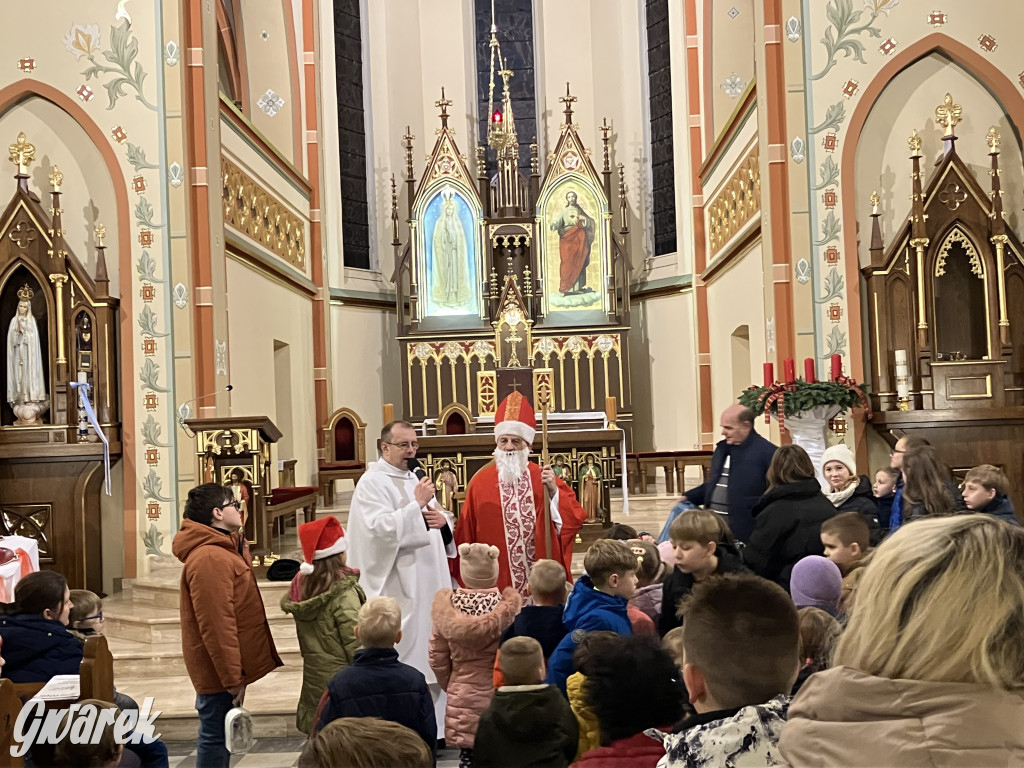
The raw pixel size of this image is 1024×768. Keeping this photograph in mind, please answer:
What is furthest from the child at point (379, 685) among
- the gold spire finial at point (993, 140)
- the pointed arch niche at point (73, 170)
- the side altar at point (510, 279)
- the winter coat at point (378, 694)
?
the side altar at point (510, 279)

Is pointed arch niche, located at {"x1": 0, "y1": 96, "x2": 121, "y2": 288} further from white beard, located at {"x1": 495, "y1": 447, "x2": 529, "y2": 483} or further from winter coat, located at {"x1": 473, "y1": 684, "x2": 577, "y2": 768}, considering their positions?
winter coat, located at {"x1": 473, "y1": 684, "x2": 577, "y2": 768}

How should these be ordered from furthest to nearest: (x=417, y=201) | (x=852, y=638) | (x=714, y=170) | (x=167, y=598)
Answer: (x=417, y=201) → (x=714, y=170) → (x=167, y=598) → (x=852, y=638)

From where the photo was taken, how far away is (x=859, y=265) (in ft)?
28.0

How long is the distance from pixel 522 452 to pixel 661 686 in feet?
10.5

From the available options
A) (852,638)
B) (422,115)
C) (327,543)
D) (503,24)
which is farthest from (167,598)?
(503,24)

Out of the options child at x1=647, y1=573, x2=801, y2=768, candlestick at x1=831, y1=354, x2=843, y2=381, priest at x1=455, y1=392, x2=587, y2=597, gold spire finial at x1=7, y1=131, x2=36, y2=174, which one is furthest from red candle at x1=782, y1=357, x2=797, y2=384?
child at x1=647, y1=573, x2=801, y2=768

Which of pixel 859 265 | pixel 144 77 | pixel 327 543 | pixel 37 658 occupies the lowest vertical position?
pixel 37 658

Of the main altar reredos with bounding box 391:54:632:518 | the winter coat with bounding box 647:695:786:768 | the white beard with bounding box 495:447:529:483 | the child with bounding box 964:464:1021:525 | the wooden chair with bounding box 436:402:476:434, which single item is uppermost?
the main altar reredos with bounding box 391:54:632:518

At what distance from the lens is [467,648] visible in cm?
387

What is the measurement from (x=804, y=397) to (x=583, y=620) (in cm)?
478

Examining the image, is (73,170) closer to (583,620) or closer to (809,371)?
(809,371)

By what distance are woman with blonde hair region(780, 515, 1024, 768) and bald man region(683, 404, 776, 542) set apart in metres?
4.09

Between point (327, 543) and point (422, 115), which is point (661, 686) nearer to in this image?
point (327, 543)

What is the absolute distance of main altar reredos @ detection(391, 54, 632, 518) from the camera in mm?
14609
